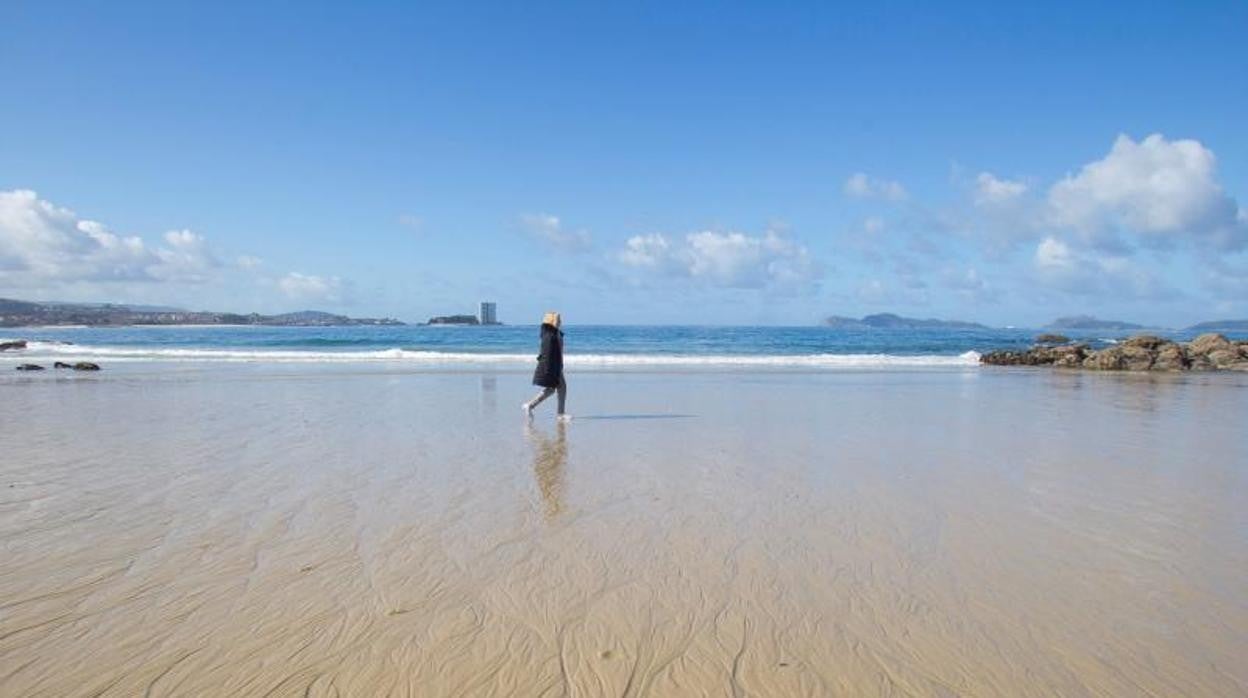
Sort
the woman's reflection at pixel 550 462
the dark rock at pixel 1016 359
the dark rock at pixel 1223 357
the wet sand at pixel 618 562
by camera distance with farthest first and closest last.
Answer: the dark rock at pixel 1016 359
the dark rock at pixel 1223 357
the woman's reflection at pixel 550 462
the wet sand at pixel 618 562

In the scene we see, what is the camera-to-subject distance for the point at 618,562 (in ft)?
17.5

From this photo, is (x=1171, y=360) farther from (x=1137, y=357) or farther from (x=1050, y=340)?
(x=1050, y=340)

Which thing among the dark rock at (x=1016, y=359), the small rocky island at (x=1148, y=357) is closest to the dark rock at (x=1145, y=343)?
the small rocky island at (x=1148, y=357)

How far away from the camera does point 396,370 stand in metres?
26.8

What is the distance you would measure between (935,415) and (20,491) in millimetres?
15117

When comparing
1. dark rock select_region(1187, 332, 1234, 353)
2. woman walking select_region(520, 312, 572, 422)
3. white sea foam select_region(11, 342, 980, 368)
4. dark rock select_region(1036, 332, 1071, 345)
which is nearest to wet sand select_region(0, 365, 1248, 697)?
woman walking select_region(520, 312, 572, 422)

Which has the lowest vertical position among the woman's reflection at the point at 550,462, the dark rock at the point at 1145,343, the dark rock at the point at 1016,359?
the woman's reflection at the point at 550,462

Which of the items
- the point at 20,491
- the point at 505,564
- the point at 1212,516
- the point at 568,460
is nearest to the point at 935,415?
the point at 1212,516

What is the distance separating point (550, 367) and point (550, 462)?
14.3 ft

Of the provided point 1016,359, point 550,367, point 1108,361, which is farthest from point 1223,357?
point 550,367

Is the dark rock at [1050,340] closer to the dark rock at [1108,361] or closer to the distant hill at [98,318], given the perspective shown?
the dark rock at [1108,361]

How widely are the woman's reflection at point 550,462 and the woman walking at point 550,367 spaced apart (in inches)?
26.1

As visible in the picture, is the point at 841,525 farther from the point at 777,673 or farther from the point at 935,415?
the point at 935,415

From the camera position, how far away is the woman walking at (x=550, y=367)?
13.3m
